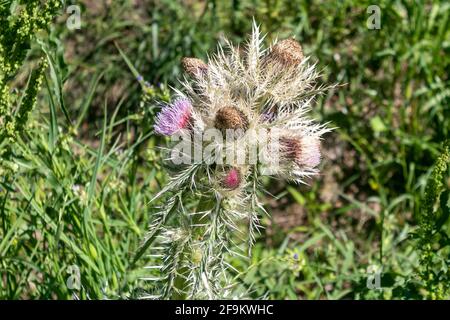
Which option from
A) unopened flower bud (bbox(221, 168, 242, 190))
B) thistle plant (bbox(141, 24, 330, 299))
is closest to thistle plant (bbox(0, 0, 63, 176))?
thistle plant (bbox(141, 24, 330, 299))

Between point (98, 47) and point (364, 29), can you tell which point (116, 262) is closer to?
point (98, 47)

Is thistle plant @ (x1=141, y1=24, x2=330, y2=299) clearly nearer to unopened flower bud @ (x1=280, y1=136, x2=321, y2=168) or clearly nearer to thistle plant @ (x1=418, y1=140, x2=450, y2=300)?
unopened flower bud @ (x1=280, y1=136, x2=321, y2=168)

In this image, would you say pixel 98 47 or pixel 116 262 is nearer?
pixel 116 262

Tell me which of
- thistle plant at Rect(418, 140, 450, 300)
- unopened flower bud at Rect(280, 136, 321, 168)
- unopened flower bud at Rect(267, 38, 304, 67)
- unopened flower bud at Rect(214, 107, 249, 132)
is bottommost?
thistle plant at Rect(418, 140, 450, 300)

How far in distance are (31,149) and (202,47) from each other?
131 cm

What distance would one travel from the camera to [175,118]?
2.29m

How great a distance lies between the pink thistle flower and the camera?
2.29 meters

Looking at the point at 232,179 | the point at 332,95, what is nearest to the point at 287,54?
the point at 232,179

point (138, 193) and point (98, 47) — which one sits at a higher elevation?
point (98, 47)

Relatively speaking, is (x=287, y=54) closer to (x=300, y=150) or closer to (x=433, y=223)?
(x=300, y=150)

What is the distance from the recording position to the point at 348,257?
3396 millimetres

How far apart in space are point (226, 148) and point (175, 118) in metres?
0.18
